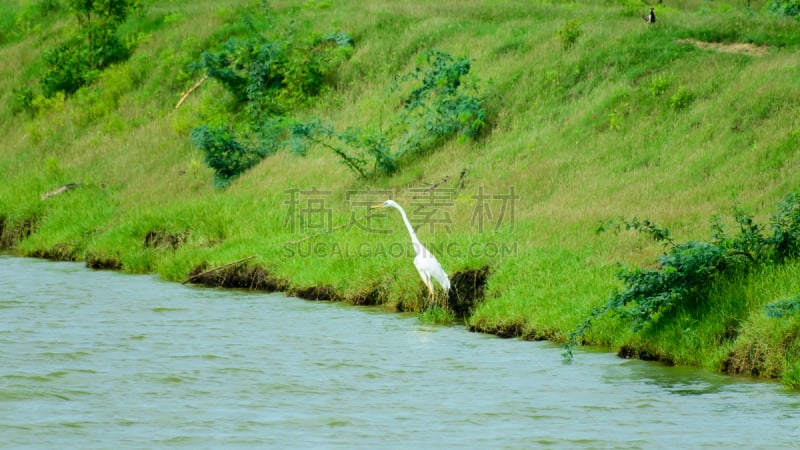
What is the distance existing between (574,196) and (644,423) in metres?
8.71

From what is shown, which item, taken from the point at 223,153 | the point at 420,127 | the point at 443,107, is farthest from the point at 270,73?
the point at 443,107

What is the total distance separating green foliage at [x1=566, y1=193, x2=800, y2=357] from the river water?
66cm

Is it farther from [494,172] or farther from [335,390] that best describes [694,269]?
[494,172]

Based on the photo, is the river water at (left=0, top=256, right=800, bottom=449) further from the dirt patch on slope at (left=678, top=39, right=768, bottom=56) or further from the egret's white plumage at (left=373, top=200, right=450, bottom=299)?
the dirt patch on slope at (left=678, top=39, right=768, bottom=56)

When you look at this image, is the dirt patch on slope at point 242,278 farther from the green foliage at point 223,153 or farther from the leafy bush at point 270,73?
the leafy bush at point 270,73

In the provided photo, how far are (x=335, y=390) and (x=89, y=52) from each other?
2589cm

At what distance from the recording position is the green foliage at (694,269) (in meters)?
13.4

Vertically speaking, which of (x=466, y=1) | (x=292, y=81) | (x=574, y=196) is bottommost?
(x=574, y=196)

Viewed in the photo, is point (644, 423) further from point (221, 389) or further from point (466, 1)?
point (466, 1)

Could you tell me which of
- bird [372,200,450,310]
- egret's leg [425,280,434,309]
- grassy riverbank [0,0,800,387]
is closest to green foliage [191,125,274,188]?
grassy riverbank [0,0,800,387]

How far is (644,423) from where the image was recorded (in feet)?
35.3

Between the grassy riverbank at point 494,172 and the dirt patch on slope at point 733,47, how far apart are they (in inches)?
2.6

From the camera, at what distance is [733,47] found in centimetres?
2356

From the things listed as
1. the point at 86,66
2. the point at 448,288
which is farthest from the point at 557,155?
the point at 86,66
